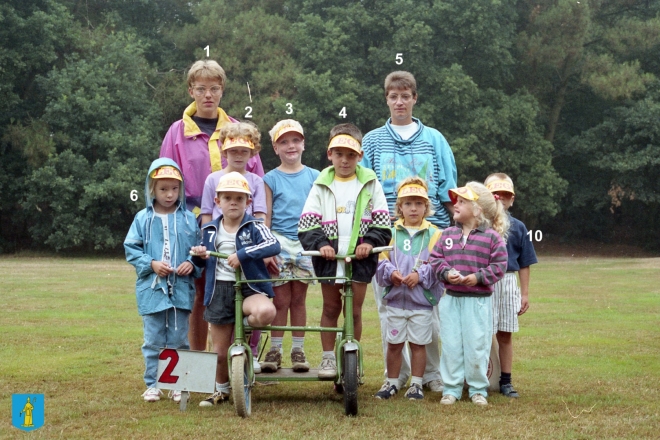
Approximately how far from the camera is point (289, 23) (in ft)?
140

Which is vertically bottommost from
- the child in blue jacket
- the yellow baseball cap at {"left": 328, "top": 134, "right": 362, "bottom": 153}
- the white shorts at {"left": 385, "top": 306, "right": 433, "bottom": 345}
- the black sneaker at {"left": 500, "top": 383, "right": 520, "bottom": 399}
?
the black sneaker at {"left": 500, "top": 383, "right": 520, "bottom": 399}

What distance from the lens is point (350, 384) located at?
5895 mm

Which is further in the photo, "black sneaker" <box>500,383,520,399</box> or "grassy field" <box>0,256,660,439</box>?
"black sneaker" <box>500,383,520,399</box>

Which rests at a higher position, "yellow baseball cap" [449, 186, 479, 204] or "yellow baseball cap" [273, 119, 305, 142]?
"yellow baseball cap" [273, 119, 305, 142]

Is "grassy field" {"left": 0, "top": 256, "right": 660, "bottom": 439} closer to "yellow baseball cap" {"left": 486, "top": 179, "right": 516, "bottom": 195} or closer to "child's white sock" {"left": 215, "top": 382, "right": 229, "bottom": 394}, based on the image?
"child's white sock" {"left": 215, "top": 382, "right": 229, "bottom": 394}

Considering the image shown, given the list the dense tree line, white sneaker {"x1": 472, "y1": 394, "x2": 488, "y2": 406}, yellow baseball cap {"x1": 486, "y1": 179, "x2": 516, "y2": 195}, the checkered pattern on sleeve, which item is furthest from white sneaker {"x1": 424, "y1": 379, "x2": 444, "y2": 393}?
the dense tree line

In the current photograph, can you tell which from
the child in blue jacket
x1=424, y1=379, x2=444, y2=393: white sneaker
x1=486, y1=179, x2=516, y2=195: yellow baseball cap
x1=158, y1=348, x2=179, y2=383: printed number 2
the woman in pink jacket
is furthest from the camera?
x1=486, y1=179, x2=516, y2=195: yellow baseball cap

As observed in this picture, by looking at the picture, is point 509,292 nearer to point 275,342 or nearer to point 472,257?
point 472,257

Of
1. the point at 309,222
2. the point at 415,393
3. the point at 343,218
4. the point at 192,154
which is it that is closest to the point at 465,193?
the point at 343,218

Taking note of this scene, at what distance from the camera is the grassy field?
5.55 m

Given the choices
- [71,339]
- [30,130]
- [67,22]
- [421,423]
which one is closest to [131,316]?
[71,339]

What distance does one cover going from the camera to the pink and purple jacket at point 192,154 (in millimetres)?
6984

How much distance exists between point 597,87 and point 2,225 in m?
26.8

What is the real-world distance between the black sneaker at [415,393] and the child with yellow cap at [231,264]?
127 centimetres
